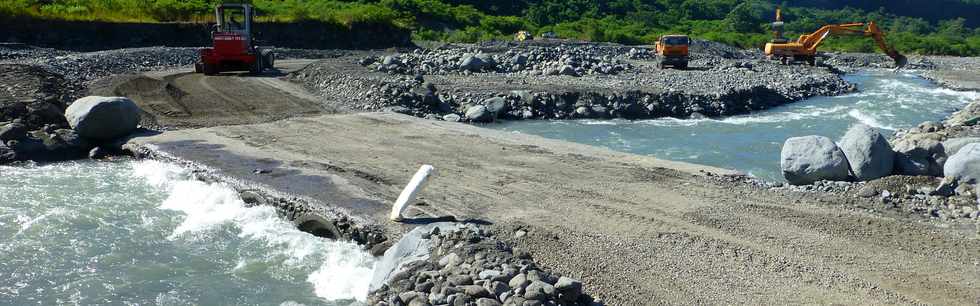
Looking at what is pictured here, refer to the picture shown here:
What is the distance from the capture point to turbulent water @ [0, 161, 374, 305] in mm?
7758

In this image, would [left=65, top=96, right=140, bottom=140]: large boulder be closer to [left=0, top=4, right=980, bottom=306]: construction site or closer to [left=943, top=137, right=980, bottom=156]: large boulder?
[left=0, top=4, right=980, bottom=306]: construction site

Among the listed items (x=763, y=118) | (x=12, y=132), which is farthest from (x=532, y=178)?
(x=763, y=118)

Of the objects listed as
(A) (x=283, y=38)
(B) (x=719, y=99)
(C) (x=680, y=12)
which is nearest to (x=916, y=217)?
(B) (x=719, y=99)

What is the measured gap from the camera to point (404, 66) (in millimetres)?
27156

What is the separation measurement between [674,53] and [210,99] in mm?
20197

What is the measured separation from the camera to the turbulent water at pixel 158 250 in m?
7.76

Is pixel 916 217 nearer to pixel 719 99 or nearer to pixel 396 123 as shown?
pixel 396 123

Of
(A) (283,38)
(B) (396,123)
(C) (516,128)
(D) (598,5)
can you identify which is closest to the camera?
(B) (396,123)

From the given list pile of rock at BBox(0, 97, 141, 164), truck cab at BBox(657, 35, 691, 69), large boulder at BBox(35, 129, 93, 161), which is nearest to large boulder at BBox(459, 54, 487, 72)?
truck cab at BBox(657, 35, 691, 69)

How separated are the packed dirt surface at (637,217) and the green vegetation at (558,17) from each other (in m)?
26.4

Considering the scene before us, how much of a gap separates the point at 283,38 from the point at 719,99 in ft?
86.7

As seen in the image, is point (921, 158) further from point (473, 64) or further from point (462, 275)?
point (473, 64)

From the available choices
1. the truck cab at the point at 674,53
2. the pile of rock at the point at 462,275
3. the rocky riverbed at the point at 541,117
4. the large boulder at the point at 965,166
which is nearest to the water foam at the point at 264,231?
the rocky riverbed at the point at 541,117

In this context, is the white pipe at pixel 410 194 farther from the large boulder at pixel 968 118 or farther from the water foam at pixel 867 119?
the water foam at pixel 867 119
